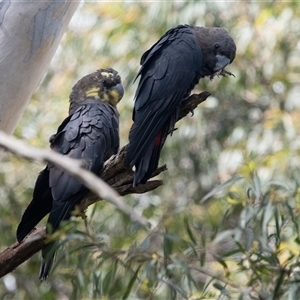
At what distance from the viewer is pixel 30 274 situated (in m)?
5.38

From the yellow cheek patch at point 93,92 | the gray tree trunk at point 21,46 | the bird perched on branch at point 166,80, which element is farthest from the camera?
the yellow cheek patch at point 93,92

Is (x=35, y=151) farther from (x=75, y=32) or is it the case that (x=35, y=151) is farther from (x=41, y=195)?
(x=75, y=32)

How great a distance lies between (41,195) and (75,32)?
3733mm

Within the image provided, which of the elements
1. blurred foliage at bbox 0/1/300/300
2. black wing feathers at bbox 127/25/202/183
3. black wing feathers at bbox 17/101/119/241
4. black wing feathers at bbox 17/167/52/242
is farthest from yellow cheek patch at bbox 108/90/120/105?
blurred foliage at bbox 0/1/300/300

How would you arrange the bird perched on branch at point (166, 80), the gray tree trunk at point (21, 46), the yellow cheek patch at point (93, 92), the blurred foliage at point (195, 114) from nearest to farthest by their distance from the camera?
1. the gray tree trunk at point (21, 46)
2. the bird perched on branch at point (166, 80)
3. the yellow cheek patch at point (93, 92)
4. the blurred foliage at point (195, 114)

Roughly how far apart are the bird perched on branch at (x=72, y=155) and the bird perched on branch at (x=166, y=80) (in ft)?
0.66

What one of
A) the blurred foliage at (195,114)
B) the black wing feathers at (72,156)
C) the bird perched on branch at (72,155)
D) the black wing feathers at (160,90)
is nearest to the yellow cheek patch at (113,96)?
the bird perched on branch at (72,155)

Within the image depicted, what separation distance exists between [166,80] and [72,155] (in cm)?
47

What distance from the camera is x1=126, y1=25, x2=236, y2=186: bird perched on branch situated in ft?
8.91

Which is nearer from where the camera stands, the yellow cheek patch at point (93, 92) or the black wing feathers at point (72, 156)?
the black wing feathers at point (72, 156)

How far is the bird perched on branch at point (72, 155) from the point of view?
2.75 m

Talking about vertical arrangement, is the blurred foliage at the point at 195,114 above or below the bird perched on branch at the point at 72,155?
above

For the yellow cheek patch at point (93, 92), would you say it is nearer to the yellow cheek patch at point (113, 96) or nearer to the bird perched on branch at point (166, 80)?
the yellow cheek patch at point (113, 96)

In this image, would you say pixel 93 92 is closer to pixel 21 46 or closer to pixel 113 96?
pixel 113 96
